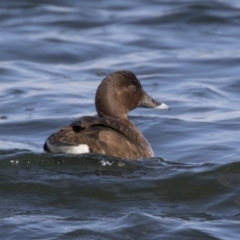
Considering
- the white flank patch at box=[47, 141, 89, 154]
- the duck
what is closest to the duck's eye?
the duck

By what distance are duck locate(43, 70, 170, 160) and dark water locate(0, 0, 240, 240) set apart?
0.12 metres

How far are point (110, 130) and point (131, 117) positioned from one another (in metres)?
3.18

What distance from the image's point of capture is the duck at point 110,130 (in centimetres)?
798

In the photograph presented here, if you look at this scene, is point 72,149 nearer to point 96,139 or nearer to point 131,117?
point 96,139

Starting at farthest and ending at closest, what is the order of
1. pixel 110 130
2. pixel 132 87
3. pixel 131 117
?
pixel 131 117, pixel 132 87, pixel 110 130

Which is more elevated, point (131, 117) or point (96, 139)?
point (131, 117)

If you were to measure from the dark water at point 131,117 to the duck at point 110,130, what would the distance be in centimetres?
12

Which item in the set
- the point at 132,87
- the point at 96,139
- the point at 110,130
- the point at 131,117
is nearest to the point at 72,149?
the point at 96,139

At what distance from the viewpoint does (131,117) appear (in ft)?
37.3

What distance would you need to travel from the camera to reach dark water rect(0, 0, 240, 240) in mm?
6941

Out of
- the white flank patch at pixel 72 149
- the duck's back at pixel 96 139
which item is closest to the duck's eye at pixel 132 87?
the duck's back at pixel 96 139

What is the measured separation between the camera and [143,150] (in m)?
8.51

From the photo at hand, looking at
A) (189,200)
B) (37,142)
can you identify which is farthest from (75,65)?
(189,200)

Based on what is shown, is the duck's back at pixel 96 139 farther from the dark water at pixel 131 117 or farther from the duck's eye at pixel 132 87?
the duck's eye at pixel 132 87
